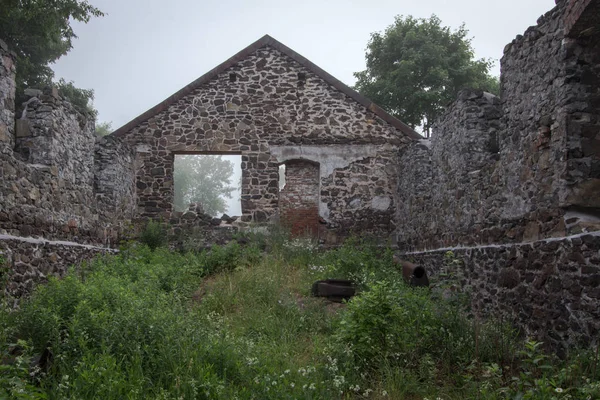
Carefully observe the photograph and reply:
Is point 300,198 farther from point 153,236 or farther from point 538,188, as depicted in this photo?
point 538,188

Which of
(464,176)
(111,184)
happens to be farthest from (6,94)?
(464,176)

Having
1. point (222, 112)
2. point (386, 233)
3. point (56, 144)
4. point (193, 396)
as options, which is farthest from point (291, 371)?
point (222, 112)

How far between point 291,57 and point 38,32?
871 cm

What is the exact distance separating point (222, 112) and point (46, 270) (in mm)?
7560

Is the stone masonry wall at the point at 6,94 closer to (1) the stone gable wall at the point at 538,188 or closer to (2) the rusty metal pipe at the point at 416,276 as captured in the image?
(2) the rusty metal pipe at the point at 416,276

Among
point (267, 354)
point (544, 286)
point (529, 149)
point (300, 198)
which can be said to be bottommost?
point (267, 354)

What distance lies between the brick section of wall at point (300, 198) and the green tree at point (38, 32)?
6.84 m

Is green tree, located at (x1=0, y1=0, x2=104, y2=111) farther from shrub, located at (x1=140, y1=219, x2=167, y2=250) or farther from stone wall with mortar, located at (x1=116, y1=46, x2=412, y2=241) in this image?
shrub, located at (x1=140, y1=219, x2=167, y2=250)

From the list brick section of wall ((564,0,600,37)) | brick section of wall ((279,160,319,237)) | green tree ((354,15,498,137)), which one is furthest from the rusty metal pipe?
green tree ((354,15,498,137))

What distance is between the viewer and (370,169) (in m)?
14.0

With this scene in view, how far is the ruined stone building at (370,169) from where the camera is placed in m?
5.45

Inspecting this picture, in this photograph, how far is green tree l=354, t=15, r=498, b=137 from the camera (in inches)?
816

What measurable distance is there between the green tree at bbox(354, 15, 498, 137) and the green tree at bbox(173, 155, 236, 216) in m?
34.3

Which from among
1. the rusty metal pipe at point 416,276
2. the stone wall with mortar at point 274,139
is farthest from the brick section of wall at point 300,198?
the rusty metal pipe at point 416,276
